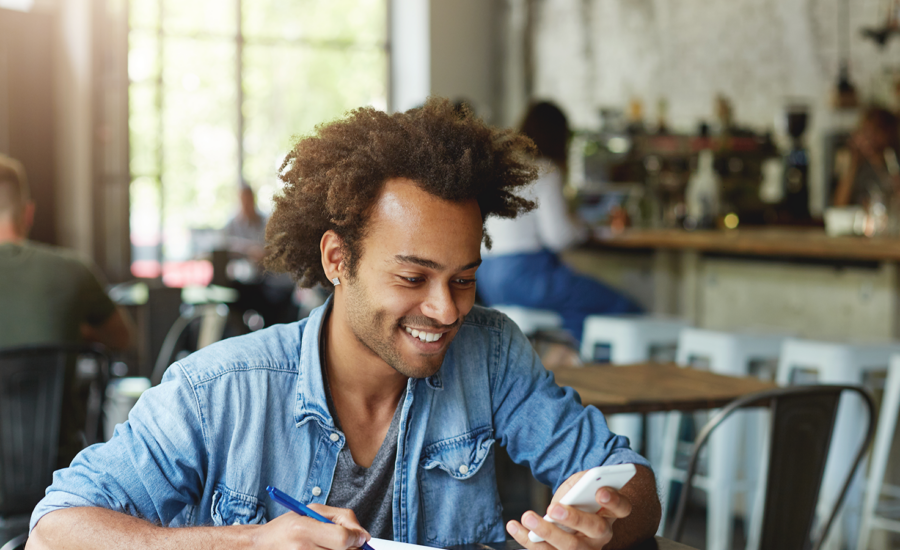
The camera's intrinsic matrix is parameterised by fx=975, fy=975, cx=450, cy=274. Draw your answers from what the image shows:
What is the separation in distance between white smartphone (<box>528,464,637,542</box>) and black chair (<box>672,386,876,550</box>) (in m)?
0.81

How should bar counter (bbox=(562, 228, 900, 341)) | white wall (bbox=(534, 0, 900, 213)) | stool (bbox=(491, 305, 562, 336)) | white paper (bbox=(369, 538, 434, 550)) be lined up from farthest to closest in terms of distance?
white wall (bbox=(534, 0, 900, 213)), stool (bbox=(491, 305, 562, 336)), bar counter (bbox=(562, 228, 900, 341)), white paper (bbox=(369, 538, 434, 550))

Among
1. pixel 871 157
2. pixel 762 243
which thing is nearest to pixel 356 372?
pixel 762 243

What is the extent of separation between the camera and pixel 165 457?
1277 mm

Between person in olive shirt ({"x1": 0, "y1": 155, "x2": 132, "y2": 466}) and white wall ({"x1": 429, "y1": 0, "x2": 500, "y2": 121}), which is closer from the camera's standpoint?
person in olive shirt ({"x1": 0, "y1": 155, "x2": 132, "y2": 466})

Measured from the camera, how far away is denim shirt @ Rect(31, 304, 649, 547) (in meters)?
1.27

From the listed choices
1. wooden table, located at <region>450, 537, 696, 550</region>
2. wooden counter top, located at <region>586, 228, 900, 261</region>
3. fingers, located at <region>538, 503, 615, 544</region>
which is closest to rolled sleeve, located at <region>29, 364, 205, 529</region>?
wooden table, located at <region>450, 537, 696, 550</region>

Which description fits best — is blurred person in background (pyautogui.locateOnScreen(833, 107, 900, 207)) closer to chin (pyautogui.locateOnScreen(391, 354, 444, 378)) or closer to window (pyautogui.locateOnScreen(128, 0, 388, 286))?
window (pyautogui.locateOnScreen(128, 0, 388, 286))

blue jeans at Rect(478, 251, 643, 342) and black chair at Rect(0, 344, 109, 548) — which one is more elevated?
blue jeans at Rect(478, 251, 643, 342)

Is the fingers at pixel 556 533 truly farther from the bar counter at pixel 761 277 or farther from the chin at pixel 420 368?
the bar counter at pixel 761 277

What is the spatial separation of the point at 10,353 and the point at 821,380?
8.02 ft

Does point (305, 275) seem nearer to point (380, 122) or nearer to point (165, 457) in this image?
point (380, 122)

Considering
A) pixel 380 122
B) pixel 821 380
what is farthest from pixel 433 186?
pixel 821 380

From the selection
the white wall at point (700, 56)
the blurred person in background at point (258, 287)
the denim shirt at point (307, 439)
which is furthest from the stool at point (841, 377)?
the blurred person in background at point (258, 287)

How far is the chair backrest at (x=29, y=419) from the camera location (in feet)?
8.27
